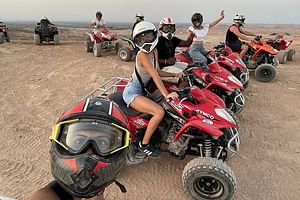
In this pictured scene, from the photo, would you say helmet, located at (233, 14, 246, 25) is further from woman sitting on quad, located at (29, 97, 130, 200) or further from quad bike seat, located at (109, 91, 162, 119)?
woman sitting on quad, located at (29, 97, 130, 200)

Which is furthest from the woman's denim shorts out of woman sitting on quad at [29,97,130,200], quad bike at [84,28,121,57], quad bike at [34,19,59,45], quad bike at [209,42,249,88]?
quad bike at [34,19,59,45]

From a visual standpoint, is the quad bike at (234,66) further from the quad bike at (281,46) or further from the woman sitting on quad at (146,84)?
the quad bike at (281,46)

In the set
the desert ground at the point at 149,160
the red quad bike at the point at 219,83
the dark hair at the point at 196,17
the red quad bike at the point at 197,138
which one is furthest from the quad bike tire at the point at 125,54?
the red quad bike at the point at 197,138

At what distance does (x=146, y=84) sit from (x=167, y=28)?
8.43 feet

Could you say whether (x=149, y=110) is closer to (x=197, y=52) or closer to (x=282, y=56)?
(x=197, y=52)

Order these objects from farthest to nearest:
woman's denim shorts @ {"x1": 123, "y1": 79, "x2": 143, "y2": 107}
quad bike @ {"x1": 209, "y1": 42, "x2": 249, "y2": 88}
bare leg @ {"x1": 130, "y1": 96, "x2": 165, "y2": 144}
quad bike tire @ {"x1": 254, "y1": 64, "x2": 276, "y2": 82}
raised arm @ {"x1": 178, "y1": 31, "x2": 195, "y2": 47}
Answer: quad bike tire @ {"x1": 254, "y1": 64, "x2": 276, "y2": 82}, raised arm @ {"x1": 178, "y1": 31, "x2": 195, "y2": 47}, quad bike @ {"x1": 209, "y1": 42, "x2": 249, "y2": 88}, woman's denim shorts @ {"x1": 123, "y1": 79, "x2": 143, "y2": 107}, bare leg @ {"x1": 130, "y1": 96, "x2": 165, "y2": 144}

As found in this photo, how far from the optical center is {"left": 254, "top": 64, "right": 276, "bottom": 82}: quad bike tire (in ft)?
28.7

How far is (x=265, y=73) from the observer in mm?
8867

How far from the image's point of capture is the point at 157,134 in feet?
13.5

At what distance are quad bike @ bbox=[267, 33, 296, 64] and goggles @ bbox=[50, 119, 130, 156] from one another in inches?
406

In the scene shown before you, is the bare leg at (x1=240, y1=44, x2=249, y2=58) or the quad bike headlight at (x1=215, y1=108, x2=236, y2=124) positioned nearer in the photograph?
the quad bike headlight at (x1=215, y1=108, x2=236, y2=124)

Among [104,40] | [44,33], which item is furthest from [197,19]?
[44,33]

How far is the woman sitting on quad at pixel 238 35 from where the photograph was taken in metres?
9.00

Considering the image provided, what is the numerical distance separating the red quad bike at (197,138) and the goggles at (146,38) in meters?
0.73
